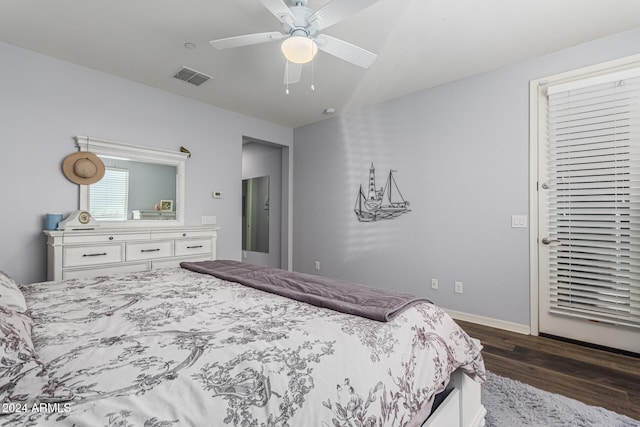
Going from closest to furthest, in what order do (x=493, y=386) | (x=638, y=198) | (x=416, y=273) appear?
(x=493, y=386)
(x=638, y=198)
(x=416, y=273)

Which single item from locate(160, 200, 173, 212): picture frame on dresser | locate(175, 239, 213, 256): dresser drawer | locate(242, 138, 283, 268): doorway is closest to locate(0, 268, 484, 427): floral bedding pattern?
locate(175, 239, 213, 256): dresser drawer

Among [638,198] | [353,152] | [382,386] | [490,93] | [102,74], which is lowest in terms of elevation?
[382,386]

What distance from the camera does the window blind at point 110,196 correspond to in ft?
9.85

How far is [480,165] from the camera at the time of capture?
304 centimetres

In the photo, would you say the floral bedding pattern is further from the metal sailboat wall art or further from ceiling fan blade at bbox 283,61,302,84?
the metal sailboat wall art

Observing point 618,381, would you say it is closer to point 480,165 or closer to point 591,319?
point 591,319

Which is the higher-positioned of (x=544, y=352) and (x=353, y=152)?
(x=353, y=152)

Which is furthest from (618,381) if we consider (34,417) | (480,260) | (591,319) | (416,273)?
(34,417)

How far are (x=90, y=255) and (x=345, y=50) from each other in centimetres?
281

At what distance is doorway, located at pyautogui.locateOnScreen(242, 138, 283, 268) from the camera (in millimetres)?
5184

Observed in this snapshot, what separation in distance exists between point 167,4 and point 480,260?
3.48 m

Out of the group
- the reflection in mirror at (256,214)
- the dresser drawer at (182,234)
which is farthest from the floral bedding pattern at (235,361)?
the reflection in mirror at (256,214)

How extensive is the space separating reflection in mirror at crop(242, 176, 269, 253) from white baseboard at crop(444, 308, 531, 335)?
3.31 meters

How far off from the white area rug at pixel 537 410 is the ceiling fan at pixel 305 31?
2355 mm
